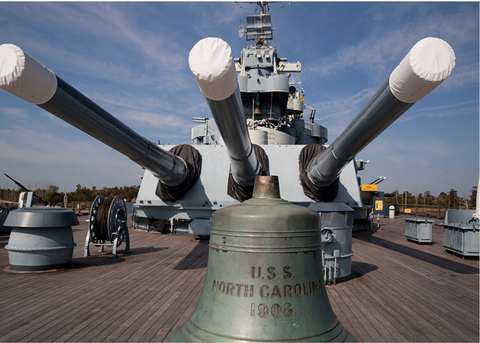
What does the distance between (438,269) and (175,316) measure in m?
4.83

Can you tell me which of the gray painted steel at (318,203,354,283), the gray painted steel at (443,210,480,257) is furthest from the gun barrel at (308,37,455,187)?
the gray painted steel at (443,210,480,257)

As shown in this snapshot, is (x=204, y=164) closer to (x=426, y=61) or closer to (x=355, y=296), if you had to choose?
(x=355, y=296)

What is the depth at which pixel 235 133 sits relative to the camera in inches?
148

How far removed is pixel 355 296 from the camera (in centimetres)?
407

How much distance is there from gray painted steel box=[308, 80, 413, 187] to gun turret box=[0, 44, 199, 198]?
2.93 metres

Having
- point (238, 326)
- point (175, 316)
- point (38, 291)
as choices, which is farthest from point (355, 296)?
point (38, 291)

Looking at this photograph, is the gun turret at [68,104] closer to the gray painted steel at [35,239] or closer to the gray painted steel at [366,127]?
the gray painted steel at [35,239]

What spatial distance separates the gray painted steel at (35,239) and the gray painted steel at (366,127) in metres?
4.29

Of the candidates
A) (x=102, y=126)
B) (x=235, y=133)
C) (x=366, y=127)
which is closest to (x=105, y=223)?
(x=102, y=126)

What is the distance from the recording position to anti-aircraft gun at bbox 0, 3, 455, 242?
224 cm

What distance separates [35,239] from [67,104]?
2701 mm

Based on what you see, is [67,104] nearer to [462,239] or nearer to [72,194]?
[462,239]

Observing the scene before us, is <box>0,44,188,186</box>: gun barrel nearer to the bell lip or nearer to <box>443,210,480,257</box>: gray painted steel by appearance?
the bell lip

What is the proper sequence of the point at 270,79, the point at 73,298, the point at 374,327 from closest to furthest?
the point at 374,327
the point at 73,298
the point at 270,79
